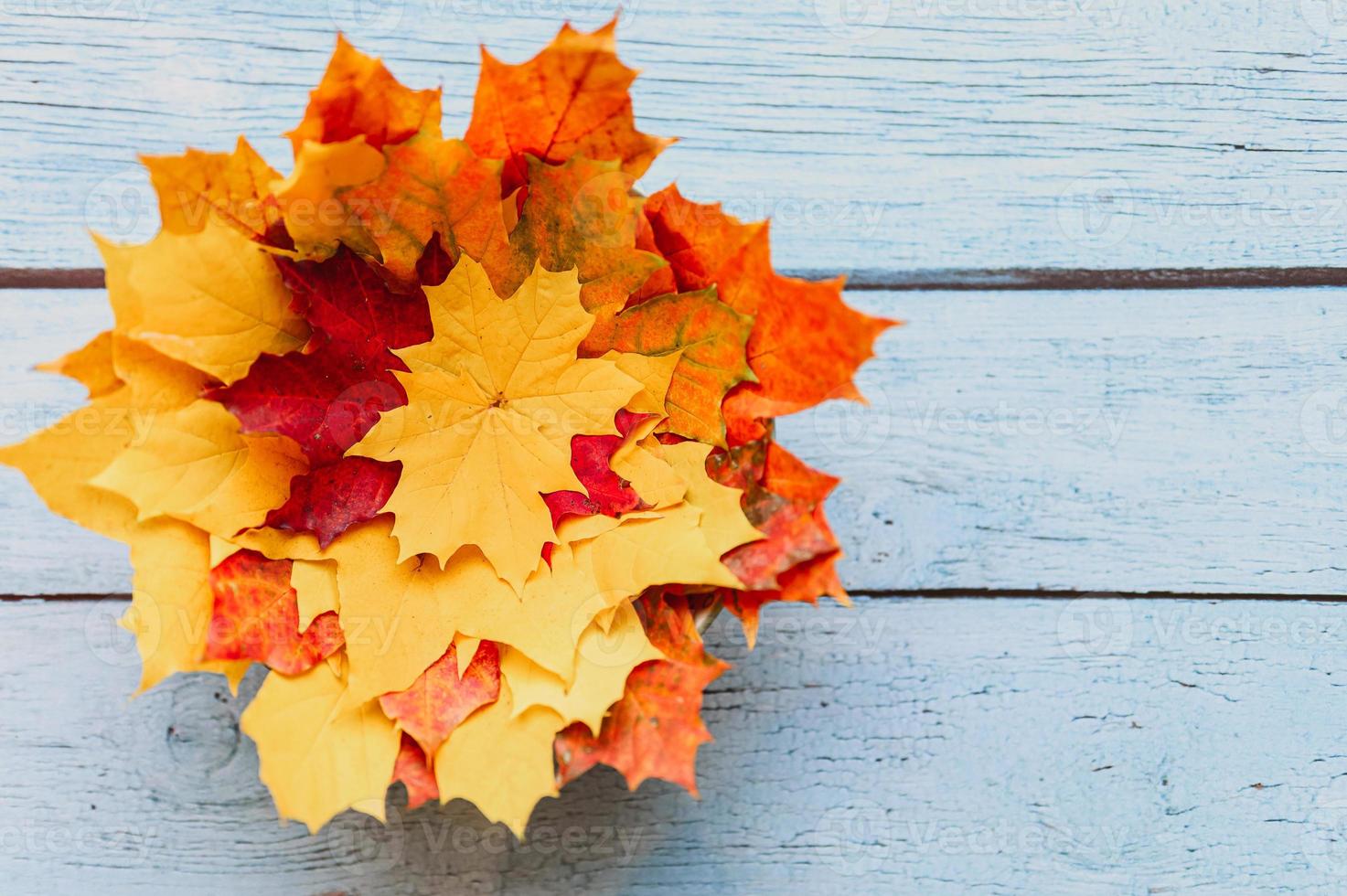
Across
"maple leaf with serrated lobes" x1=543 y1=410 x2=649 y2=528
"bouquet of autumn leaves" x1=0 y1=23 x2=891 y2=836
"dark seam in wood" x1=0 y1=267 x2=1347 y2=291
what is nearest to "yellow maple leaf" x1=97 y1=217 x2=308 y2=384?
"bouquet of autumn leaves" x1=0 y1=23 x2=891 y2=836

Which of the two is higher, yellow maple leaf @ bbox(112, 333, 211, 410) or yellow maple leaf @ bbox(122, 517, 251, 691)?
yellow maple leaf @ bbox(112, 333, 211, 410)

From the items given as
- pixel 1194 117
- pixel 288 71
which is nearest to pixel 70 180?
pixel 288 71

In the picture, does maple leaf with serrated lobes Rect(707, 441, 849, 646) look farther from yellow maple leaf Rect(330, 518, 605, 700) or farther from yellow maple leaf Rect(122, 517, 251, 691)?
yellow maple leaf Rect(122, 517, 251, 691)

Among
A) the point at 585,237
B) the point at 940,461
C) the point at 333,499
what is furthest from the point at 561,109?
the point at 940,461

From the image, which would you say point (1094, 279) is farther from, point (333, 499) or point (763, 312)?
point (333, 499)

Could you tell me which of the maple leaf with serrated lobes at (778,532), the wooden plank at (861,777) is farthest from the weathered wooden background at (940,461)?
the maple leaf with serrated lobes at (778,532)

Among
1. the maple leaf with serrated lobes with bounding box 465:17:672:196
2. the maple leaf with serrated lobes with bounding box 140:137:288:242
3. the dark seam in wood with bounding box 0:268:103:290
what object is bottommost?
the maple leaf with serrated lobes with bounding box 140:137:288:242
